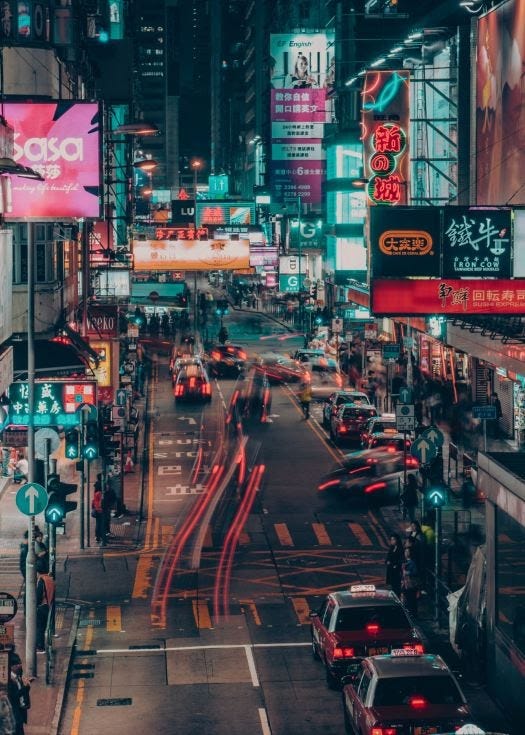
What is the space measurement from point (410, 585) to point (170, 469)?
2080 centimetres

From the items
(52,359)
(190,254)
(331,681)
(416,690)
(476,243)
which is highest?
(476,243)

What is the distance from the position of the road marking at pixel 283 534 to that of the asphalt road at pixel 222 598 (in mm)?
54

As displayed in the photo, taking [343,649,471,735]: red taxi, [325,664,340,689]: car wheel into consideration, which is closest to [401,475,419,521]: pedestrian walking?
[325,664,340,689]: car wheel

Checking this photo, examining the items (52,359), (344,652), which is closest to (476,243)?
(344,652)

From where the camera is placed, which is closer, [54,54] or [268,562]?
[268,562]

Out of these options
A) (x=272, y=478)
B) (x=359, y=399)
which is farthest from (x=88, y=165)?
(x=359, y=399)

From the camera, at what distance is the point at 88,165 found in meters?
29.3

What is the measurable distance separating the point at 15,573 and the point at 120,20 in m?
88.3

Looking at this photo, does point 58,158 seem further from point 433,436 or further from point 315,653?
point 315,653

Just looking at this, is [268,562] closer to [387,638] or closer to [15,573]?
[15,573]

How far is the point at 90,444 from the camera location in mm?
34062

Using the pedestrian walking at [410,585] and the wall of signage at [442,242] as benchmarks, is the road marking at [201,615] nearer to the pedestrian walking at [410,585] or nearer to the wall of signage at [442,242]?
the pedestrian walking at [410,585]

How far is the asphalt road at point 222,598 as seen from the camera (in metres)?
21.2

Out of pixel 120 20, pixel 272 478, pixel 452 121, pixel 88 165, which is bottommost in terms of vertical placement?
pixel 272 478
